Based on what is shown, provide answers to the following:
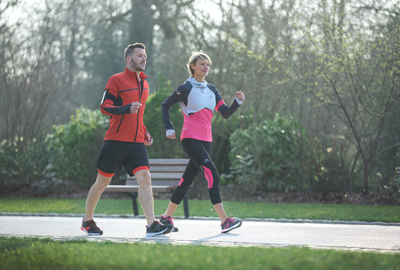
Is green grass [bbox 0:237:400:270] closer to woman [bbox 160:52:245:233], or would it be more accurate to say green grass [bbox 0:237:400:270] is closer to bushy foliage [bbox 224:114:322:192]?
woman [bbox 160:52:245:233]

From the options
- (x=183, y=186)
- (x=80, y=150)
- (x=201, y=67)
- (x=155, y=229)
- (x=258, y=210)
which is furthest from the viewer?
(x=80, y=150)

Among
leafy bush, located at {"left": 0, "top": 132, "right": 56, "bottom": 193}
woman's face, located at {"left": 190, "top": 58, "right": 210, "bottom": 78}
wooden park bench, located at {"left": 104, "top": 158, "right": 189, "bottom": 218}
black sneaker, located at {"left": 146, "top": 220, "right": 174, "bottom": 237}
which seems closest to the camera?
black sneaker, located at {"left": 146, "top": 220, "right": 174, "bottom": 237}

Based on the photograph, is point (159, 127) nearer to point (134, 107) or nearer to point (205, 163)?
point (205, 163)

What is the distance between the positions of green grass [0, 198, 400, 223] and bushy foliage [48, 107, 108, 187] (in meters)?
1.82

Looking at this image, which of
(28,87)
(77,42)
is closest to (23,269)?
(28,87)

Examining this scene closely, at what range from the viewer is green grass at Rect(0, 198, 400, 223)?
689cm

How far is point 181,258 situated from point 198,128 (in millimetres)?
2167

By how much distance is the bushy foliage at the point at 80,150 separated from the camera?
39.0 feet

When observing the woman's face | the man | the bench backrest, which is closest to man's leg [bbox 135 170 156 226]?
the man

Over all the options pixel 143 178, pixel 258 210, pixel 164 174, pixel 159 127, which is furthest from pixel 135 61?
pixel 159 127

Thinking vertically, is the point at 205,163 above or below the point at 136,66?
below

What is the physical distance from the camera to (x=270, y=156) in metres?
10.6

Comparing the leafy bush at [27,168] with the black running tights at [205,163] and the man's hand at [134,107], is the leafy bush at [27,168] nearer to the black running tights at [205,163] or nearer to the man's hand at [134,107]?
the black running tights at [205,163]

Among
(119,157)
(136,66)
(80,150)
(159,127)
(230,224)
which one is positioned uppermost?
(136,66)
